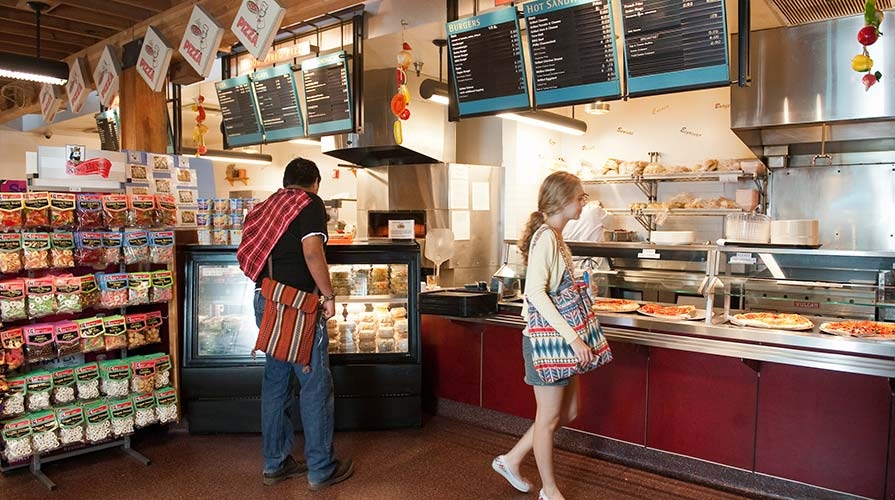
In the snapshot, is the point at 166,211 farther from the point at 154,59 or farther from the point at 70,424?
the point at 154,59

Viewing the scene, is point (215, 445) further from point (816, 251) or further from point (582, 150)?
point (582, 150)

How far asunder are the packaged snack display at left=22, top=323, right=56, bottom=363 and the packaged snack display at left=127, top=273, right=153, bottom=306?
0.46m

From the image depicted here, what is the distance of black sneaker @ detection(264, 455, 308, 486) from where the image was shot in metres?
3.49

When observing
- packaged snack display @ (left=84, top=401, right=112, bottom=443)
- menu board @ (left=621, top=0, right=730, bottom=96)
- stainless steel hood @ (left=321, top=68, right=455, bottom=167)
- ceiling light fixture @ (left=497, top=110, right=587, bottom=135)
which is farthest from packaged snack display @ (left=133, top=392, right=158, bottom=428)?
ceiling light fixture @ (left=497, top=110, right=587, bottom=135)

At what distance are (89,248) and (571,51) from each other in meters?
3.18

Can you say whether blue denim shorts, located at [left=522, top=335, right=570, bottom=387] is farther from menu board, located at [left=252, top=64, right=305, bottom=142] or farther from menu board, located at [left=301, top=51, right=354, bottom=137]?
menu board, located at [left=252, top=64, right=305, bottom=142]

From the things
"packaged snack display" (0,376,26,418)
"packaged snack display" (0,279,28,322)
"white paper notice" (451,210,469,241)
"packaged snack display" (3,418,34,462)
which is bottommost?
"packaged snack display" (3,418,34,462)

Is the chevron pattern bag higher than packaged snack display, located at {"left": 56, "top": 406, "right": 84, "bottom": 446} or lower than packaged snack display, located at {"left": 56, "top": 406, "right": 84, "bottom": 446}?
higher

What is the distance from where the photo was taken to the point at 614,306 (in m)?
3.91

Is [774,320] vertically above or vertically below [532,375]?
above

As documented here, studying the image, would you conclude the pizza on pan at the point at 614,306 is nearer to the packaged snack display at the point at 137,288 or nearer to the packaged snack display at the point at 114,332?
the packaged snack display at the point at 137,288

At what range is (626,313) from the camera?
12.5 ft

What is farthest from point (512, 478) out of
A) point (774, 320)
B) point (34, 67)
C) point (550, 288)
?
point (34, 67)

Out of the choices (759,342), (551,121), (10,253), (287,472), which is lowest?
(287,472)
